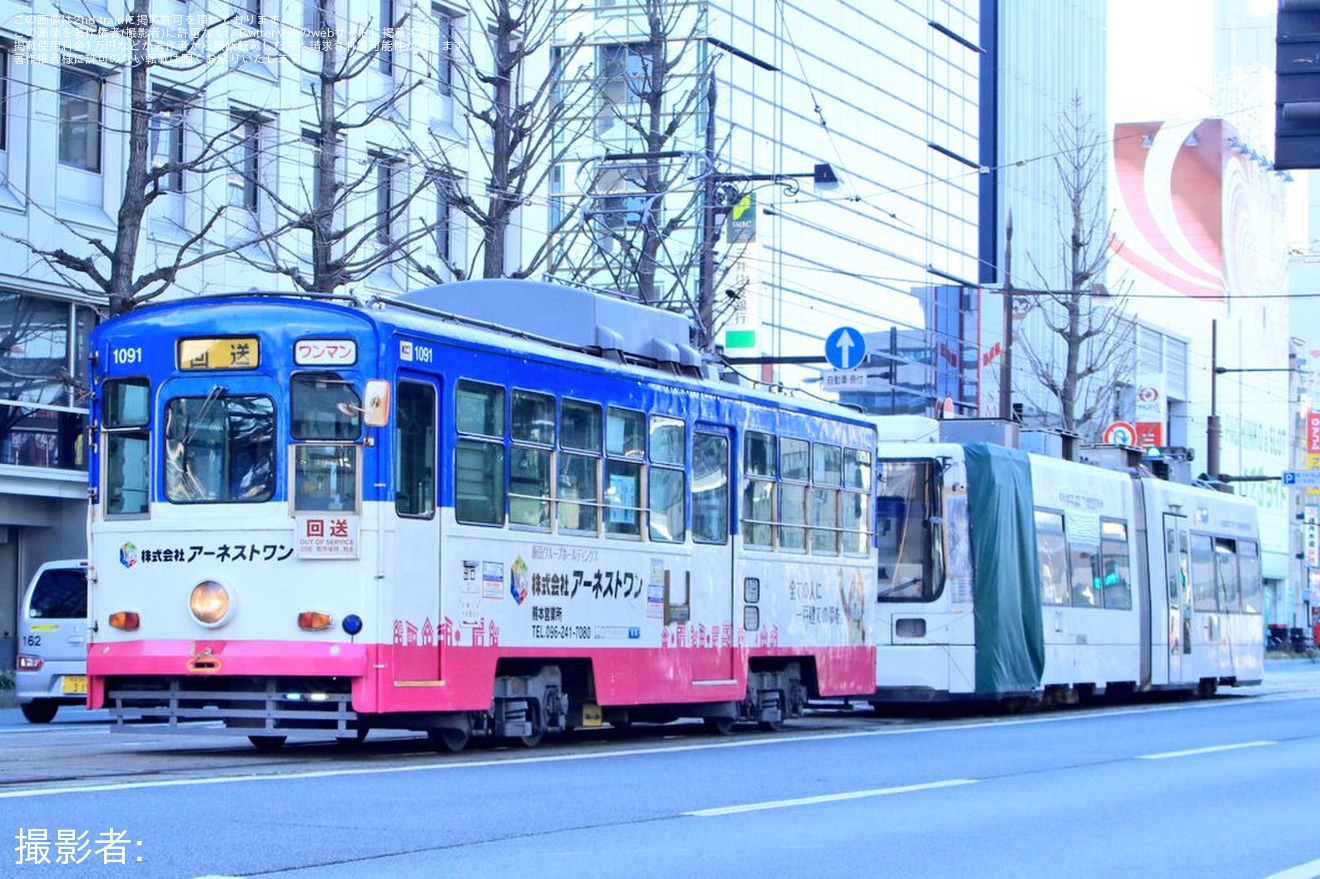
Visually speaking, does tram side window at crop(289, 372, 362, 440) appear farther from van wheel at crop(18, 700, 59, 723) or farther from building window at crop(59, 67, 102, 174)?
building window at crop(59, 67, 102, 174)

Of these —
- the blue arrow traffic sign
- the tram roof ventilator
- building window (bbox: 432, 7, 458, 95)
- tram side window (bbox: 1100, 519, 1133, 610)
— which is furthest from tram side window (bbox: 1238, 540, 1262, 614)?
the tram roof ventilator

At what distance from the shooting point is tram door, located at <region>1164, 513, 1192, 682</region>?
92.8ft

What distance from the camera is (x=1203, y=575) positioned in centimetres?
2986

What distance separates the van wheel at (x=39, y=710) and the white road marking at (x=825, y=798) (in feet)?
39.2

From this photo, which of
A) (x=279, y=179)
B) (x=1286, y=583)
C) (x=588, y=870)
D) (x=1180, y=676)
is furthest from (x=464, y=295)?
(x=1286, y=583)

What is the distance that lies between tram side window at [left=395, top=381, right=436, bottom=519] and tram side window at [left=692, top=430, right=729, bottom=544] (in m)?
3.79

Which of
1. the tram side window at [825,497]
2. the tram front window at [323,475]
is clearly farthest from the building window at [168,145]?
the tram front window at [323,475]

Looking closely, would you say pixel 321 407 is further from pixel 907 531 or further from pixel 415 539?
pixel 907 531

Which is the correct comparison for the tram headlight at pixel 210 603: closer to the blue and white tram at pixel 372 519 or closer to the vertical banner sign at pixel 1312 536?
the blue and white tram at pixel 372 519

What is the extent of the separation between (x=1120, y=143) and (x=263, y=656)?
308 feet

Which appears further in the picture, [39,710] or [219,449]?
[39,710]

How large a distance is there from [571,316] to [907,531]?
23.6 ft

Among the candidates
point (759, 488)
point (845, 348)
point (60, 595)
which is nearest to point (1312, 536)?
point (845, 348)

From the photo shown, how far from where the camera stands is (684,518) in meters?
17.4
